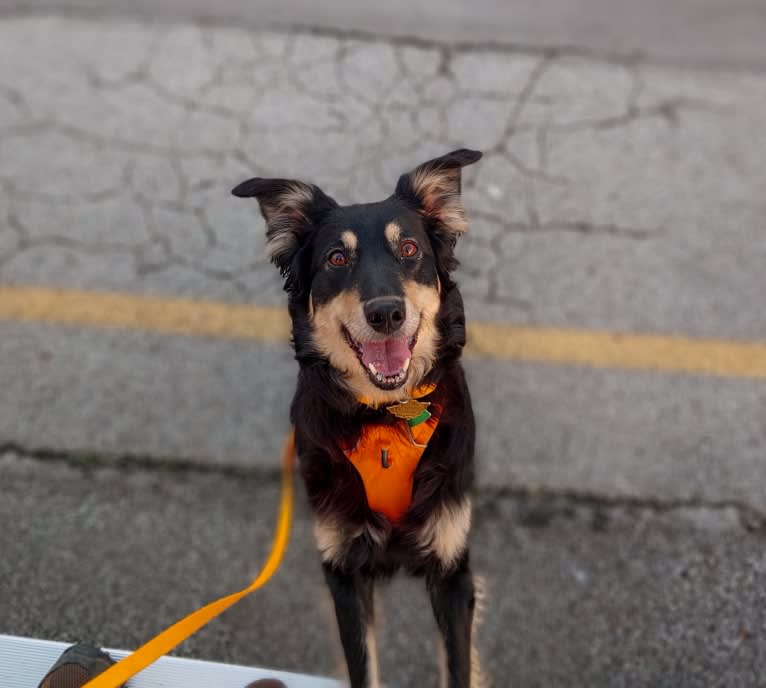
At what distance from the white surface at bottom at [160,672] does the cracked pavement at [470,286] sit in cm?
36

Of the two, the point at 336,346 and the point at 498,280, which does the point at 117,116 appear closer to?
the point at 498,280

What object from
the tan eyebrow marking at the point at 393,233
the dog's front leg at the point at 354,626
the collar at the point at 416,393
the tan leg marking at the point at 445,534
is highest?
the tan eyebrow marking at the point at 393,233

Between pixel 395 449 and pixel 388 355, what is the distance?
0.33 meters

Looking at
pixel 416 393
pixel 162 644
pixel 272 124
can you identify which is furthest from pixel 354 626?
pixel 272 124

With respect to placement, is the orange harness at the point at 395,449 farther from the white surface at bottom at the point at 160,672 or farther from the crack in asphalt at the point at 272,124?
the crack in asphalt at the point at 272,124

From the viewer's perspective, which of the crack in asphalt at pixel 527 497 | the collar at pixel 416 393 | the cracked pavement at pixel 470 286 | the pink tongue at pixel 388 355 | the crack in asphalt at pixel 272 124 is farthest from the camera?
the crack in asphalt at pixel 272 124

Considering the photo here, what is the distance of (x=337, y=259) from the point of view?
8.17 feet

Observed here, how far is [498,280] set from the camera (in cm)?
384

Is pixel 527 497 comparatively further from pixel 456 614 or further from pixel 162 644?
pixel 162 644

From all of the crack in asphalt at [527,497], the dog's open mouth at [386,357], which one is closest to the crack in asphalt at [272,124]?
the crack in asphalt at [527,497]

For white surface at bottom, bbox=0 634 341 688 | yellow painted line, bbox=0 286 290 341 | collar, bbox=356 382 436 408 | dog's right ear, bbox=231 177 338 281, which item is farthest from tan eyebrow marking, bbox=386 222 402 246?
white surface at bottom, bbox=0 634 341 688

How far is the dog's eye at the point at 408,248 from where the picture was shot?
2496 mm

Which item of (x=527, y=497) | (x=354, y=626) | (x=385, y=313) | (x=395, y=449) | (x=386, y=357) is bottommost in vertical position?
(x=354, y=626)

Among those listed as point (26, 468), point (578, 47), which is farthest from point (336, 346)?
point (578, 47)
